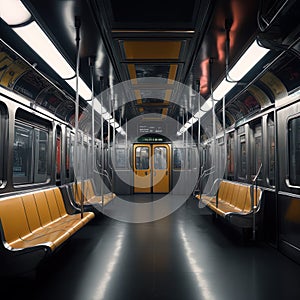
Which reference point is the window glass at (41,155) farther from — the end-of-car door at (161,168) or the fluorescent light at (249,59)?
the end-of-car door at (161,168)

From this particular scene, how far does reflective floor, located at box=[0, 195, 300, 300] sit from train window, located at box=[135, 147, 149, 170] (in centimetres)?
715

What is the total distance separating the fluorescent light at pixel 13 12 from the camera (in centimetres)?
271

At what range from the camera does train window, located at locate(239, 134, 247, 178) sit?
6.49 meters

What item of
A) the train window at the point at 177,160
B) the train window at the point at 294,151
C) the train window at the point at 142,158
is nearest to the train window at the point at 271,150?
the train window at the point at 294,151

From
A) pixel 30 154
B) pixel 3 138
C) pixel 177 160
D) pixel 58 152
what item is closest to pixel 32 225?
pixel 3 138

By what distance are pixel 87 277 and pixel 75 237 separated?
6.43ft

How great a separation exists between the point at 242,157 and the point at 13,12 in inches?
201

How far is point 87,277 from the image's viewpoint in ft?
10.7

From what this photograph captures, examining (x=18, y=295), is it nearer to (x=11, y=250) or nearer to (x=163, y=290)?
(x=11, y=250)

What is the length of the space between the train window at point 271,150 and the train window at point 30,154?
3591 mm

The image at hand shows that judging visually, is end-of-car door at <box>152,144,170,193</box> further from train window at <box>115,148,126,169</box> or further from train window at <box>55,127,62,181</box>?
train window at <box>55,127,62,181</box>

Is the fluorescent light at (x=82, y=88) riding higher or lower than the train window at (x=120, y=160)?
higher

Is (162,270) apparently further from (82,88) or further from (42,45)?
(82,88)

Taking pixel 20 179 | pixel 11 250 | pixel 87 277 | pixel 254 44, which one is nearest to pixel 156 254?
pixel 87 277
